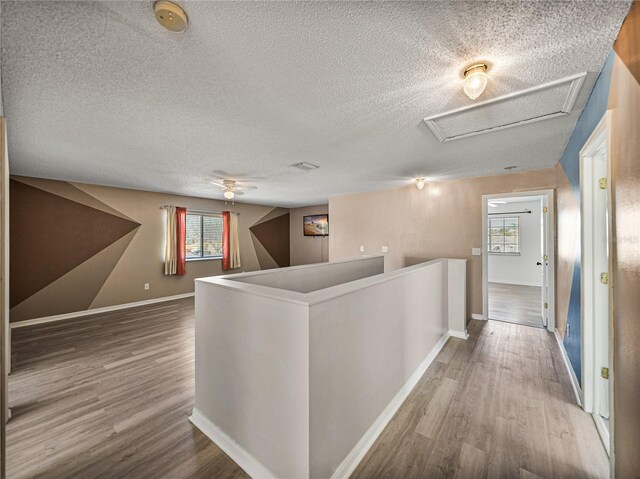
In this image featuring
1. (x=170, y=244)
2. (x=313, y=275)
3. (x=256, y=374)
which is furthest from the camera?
(x=170, y=244)

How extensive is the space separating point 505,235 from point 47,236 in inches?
388

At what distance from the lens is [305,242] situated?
25.9 ft

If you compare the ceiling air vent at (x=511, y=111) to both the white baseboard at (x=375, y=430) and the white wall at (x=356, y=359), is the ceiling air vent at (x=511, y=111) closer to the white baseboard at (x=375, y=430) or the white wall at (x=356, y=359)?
the white wall at (x=356, y=359)

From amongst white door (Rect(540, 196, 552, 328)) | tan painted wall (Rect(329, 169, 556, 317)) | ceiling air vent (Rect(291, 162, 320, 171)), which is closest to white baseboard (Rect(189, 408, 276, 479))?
ceiling air vent (Rect(291, 162, 320, 171))

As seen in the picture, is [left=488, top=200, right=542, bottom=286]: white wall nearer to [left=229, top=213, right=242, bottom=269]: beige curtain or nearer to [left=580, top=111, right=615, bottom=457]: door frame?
[left=580, top=111, right=615, bottom=457]: door frame

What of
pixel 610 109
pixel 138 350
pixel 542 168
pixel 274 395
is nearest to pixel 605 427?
pixel 610 109

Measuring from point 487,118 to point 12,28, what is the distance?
9.65 feet

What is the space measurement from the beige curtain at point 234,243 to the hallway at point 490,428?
208 inches

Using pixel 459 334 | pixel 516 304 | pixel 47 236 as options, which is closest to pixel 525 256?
pixel 516 304

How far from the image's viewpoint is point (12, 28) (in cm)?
119

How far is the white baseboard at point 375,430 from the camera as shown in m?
1.44

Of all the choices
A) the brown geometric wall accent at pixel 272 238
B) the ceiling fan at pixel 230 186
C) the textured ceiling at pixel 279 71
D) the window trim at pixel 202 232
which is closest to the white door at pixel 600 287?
the textured ceiling at pixel 279 71

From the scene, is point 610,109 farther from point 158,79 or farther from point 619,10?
point 158,79

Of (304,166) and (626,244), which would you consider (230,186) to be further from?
(626,244)
